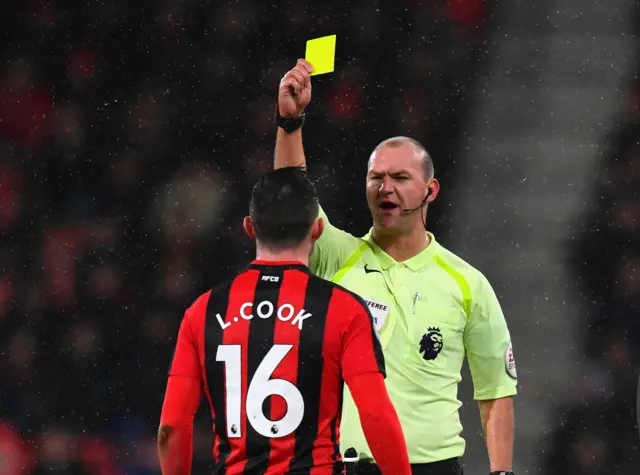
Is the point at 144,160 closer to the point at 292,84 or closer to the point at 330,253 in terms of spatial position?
the point at 330,253

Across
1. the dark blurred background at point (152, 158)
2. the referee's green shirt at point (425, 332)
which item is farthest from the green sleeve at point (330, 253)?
the dark blurred background at point (152, 158)

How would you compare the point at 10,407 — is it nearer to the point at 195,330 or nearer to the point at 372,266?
the point at 372,266

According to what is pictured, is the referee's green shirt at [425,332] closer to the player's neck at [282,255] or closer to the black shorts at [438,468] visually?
the black shorts at [438,468]

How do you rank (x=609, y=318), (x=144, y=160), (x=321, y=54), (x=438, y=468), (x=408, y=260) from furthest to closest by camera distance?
1. (x=144, y=160)
2. (x=609, y=318)
3. (x=408, y=260)
4. (x=438, y=468)
5. (x=321, y=54)

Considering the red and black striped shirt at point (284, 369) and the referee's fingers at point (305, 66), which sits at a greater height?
the referee's fingers at point (305, 66)

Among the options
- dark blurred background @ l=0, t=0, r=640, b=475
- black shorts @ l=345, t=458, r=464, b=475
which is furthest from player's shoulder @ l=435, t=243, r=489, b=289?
dark blurred background @ l=0, t=0, r=640, b=475

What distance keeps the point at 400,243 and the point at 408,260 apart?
0.05m

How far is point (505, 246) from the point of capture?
3945 millimetres

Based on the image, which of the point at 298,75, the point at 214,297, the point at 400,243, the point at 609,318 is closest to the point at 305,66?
the point at 298,75

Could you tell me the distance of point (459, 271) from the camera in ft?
8.43

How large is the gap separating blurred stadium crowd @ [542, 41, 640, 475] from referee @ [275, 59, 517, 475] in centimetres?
132

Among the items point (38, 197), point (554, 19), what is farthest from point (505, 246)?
point (38, 197)

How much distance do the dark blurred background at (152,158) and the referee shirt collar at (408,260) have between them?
141 cm

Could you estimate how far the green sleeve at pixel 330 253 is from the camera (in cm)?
249
